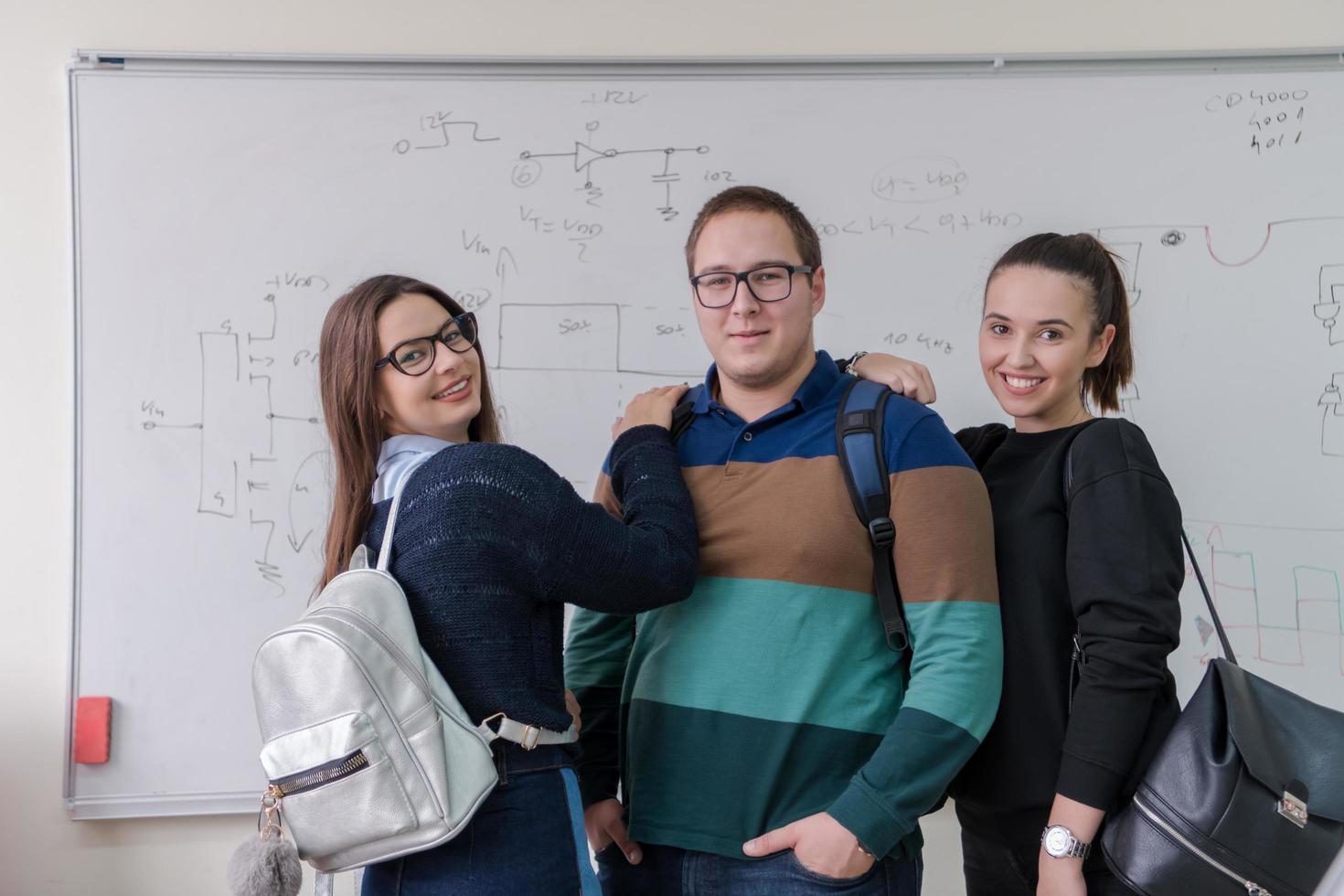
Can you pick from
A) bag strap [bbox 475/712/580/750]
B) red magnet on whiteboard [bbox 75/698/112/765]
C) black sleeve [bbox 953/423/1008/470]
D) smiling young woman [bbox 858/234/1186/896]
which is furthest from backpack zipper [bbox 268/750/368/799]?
red magnet on whiteboard [bbox 75/698/112/765]

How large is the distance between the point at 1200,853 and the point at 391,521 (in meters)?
0.97

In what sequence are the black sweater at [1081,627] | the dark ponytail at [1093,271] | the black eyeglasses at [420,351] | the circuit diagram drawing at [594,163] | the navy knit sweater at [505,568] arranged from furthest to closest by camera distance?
1. the circuit diagram drawing at [594,163]
2. the dark ponytail at [1093,271]
3. the black eyeglasses at [420,351]
4. the black sweater at [1081,627]
5. the navy knit sweater at [505,568]

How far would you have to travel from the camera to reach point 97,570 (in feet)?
7.29

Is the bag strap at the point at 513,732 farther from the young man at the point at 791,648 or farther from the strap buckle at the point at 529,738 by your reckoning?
the young man at the point at 791,648

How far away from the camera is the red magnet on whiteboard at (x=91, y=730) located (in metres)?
2.19

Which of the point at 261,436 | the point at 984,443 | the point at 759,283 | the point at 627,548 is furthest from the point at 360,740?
the point at 261,436

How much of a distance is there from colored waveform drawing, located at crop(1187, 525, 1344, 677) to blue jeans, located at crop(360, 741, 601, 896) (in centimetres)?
178

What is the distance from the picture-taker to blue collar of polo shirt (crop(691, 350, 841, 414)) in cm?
130

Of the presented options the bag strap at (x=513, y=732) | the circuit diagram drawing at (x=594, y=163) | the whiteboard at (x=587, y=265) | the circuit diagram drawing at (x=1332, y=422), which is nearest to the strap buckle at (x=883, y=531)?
the bag strap at (x=513, y=732)

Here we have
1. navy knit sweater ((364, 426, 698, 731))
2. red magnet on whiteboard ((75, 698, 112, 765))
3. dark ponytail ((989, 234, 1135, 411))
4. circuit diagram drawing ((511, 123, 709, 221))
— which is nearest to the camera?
navy knit sweater ((364, 426, 698, 731))

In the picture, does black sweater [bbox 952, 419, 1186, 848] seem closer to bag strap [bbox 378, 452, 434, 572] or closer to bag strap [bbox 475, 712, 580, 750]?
bag strap [bbox 475, 712, 580, 750]

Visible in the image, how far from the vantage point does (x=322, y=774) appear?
953 millimetres

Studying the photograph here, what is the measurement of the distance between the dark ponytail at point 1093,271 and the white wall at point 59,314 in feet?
4.19

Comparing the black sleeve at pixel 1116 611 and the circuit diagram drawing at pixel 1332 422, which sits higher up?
the circuit diagram drawing at pixel 1332 422
